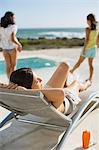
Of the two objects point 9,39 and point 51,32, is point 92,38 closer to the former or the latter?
point 9,39

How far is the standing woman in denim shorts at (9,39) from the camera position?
508 centimetres

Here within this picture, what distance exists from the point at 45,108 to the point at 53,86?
33 centimetres

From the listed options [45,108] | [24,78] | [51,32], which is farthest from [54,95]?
[51,32]

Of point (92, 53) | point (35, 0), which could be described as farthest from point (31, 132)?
point (35, 0)

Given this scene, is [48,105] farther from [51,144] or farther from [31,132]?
[31,132]

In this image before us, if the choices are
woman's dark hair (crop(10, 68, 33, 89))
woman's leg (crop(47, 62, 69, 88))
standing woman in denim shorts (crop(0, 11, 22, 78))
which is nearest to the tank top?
standing woman in denim shorts (crop(0, 11, 22, 78))

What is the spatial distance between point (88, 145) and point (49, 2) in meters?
30.1

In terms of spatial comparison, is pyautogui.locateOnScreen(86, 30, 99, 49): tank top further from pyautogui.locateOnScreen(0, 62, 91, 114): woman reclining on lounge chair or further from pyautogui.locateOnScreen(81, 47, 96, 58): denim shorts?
pyautogui.locateOnScreen(0, 62, 91, 114): woman reclining on lounge chair

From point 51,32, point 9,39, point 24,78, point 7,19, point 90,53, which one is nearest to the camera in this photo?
point 24,78

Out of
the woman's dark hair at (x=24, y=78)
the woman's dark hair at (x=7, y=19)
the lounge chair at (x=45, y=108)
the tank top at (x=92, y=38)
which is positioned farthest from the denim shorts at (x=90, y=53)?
the woman's dark hair at (x=24, y=78)

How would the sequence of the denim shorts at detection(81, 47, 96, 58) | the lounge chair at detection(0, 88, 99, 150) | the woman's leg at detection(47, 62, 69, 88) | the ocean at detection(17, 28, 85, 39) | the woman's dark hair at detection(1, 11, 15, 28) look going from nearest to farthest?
1. the lounge chair at detection(0, 88, 99, 150)
2. the woman's leg at detection(47, 62, 69, 88)
3. the woman's dark hair at detection(1, 11, 15, 28)
4. the denim shorts at detection(81, 47, 96, 58)
5. the ocean at detection(17, 28, 85, 39)

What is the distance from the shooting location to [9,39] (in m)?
5.21

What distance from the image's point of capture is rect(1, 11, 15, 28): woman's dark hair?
16.6 ft

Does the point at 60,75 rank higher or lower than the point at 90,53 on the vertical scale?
higher
